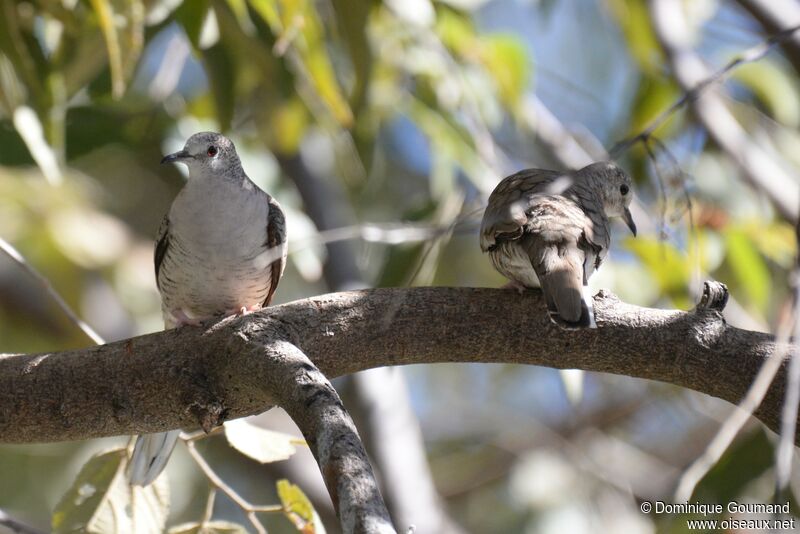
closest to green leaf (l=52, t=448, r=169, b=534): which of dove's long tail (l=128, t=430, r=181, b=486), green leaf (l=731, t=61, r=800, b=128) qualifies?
dove's long tail (l=128, t=430, r=181, b=486)

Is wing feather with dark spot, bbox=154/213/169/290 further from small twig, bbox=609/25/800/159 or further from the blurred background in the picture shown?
small twig, bbox=609/25/800/159

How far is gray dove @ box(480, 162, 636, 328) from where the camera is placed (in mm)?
2734

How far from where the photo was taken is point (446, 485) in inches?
319

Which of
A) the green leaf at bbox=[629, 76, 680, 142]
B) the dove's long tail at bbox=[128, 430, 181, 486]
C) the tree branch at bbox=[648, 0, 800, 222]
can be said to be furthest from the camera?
the green leaf at bbox=[629, 76, 680, 142]

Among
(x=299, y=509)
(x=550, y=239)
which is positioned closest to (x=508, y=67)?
(x=550, y=239)

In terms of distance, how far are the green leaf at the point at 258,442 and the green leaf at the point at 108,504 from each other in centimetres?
50

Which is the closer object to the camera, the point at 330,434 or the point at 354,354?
the point at 330,434

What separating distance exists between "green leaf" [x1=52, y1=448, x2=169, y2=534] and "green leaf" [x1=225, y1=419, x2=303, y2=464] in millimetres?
504

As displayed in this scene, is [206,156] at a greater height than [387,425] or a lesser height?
greater

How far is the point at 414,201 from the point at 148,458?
3.17 meters

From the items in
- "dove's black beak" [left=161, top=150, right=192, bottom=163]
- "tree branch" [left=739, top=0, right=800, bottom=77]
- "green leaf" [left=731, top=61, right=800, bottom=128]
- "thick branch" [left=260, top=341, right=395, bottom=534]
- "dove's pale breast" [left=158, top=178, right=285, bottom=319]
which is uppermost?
"green leaf" [left=731, top=61, right=800, bottom=128]

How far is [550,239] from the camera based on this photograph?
3047 millimetres

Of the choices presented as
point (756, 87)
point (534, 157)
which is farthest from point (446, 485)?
point (756, 87)

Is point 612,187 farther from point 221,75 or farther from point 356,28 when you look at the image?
point 221,75
